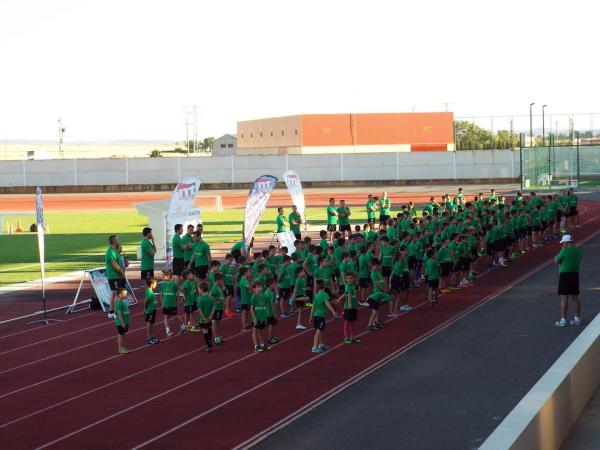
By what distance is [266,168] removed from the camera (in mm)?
81438

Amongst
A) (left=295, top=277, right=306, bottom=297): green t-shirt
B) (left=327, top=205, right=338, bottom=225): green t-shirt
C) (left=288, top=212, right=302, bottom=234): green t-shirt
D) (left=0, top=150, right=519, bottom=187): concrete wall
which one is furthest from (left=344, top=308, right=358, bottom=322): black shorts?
(left=0, top=150, right=519, bottom=187): concrete wall

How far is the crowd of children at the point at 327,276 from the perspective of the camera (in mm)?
16828

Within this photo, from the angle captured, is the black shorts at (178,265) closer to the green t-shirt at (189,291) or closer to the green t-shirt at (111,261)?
the green t-shirt at (111,261)

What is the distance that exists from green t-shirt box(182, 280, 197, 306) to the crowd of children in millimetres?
23

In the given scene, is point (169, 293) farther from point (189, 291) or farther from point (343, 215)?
point (343, 215)

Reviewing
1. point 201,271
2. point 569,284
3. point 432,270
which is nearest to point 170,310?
point 201,271

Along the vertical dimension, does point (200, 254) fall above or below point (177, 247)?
below

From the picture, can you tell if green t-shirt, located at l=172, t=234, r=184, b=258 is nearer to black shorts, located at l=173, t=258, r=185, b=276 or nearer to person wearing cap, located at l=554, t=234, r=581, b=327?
black shorts, located at l=173, t=258, r=185, b=276

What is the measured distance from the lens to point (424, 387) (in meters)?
13.6

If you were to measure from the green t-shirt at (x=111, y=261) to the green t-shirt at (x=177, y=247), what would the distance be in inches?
92.2

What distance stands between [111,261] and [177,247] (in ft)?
8.71

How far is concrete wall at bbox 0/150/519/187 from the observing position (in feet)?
257

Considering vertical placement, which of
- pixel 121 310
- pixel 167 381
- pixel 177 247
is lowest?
pixel 167 381

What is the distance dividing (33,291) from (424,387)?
49.8 ft
